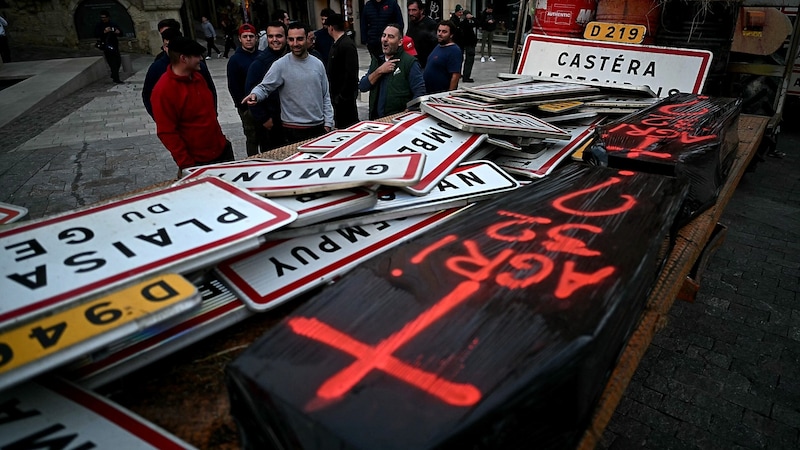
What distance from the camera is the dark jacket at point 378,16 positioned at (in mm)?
8688

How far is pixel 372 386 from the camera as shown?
3.18 feet

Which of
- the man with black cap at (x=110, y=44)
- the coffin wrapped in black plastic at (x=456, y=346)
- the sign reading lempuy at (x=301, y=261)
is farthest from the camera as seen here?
the man with black cap at (x=110, y=44)

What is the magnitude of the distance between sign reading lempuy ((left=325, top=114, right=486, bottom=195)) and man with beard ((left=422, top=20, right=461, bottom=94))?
3569mm

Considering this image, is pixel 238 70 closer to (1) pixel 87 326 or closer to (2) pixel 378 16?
(2) pixel 378 16

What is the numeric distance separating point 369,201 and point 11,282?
1.06m

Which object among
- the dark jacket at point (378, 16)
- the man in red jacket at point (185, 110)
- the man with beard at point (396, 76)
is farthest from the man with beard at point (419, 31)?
the man in red jacket at point (185, 110)

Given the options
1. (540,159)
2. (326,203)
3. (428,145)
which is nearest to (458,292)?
(326,203)

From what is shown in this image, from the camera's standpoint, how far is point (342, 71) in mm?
5922

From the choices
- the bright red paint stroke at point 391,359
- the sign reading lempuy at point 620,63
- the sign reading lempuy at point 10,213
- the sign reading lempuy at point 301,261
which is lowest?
the sign reading lempuy at point 301,261

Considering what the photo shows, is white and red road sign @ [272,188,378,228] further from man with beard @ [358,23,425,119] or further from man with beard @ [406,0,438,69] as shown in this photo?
man with beard @ [406,0,438,69]

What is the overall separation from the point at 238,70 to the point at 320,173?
4.46 meters

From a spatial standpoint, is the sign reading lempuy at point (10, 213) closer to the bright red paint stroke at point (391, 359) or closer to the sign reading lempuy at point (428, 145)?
the sign reading lempuy at point (428, 145)

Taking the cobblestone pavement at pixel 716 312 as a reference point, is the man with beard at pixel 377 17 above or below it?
above

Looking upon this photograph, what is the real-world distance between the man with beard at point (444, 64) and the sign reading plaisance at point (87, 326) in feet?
17.7
